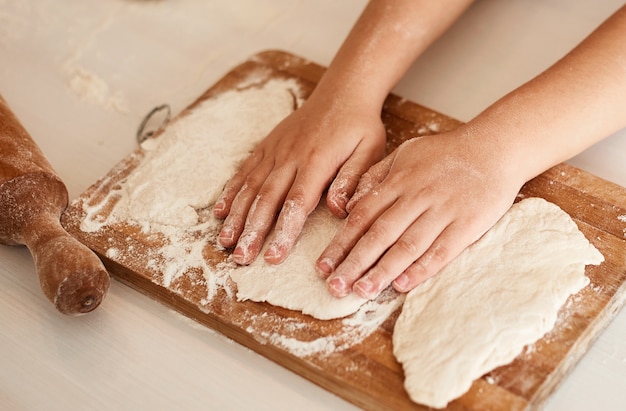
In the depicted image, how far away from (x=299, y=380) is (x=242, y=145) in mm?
439

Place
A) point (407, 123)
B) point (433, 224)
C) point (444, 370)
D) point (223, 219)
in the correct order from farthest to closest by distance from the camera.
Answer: point (407, 123) < point (223, 219) < point (433, 224) < point (444, 370)

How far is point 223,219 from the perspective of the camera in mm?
1063

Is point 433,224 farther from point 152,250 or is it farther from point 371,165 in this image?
point 152,250

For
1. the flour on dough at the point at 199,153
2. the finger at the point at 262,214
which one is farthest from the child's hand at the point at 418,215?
the flour on dough at the point at 199,153

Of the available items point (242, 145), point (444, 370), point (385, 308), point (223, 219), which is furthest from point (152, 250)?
point (444, 370)

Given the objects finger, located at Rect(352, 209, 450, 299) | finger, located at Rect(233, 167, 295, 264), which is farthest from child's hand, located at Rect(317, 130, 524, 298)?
finger, located at Rect(233, 167, 295, 264)

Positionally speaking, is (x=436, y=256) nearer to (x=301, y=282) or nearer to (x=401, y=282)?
(x=401, y=282)

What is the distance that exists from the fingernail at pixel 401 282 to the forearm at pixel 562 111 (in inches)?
9.0

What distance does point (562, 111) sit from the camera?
102 cm

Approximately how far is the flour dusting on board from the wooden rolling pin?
7cm

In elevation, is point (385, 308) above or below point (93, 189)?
above

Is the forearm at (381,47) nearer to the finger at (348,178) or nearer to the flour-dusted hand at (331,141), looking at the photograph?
the flour-dusted hand at (331,141)

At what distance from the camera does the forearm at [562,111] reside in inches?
39.3

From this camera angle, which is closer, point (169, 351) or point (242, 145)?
point (169, 351)
